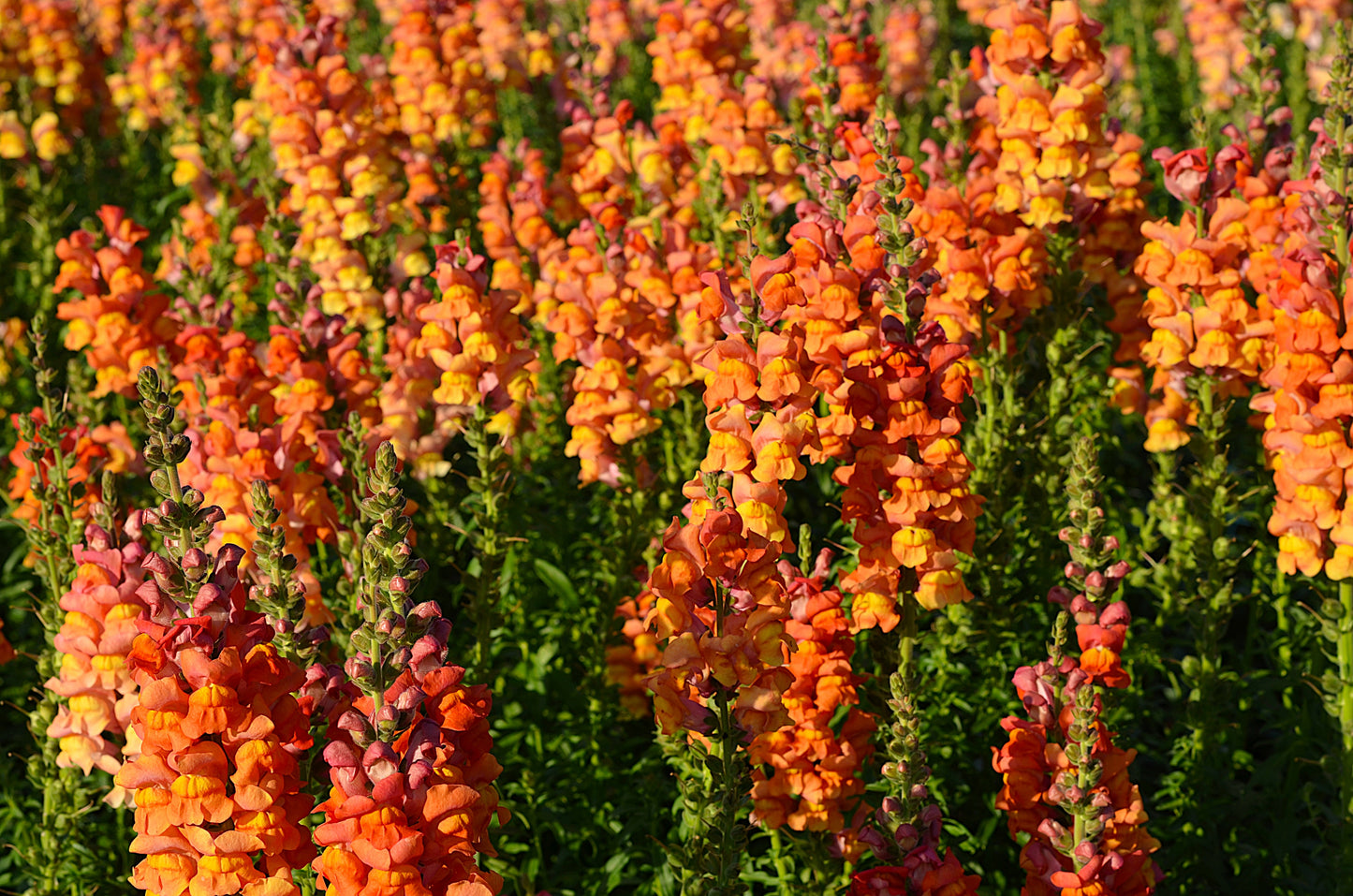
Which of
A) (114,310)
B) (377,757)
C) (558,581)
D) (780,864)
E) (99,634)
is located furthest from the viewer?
(114,310)

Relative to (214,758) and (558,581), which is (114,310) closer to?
(558,581)

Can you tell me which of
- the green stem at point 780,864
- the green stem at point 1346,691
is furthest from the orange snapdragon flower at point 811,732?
the green stem at point 1346,691

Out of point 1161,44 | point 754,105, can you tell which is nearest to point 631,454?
point 754,105

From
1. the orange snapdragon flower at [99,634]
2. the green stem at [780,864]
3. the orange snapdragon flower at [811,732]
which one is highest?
the orange snapdragon flower at [99,634]

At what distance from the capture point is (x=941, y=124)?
6.09 meters

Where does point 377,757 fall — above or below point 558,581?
above

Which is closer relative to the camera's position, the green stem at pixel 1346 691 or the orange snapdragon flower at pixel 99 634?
the orange snapdragon flower at pixel 99 634

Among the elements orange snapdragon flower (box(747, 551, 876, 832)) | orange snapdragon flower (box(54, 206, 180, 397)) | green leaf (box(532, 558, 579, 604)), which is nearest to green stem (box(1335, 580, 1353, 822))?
orange snapdragon flower (box(747, 551, 876, 832))

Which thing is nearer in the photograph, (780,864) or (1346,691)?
(780,864)

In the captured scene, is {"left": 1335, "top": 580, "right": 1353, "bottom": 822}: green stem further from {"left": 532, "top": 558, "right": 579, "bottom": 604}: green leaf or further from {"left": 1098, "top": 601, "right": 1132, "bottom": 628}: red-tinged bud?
{"left": 532, "top": 558, "right": 579, "bottom": 604}: green leaf

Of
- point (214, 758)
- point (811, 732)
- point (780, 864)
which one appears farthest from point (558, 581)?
point (214, 758)

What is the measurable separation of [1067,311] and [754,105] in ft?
7.44

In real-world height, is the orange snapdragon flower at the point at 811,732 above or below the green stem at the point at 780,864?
above

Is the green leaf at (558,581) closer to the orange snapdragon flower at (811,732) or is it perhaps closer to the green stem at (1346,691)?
the orange snapdragon flower at (811,732)
